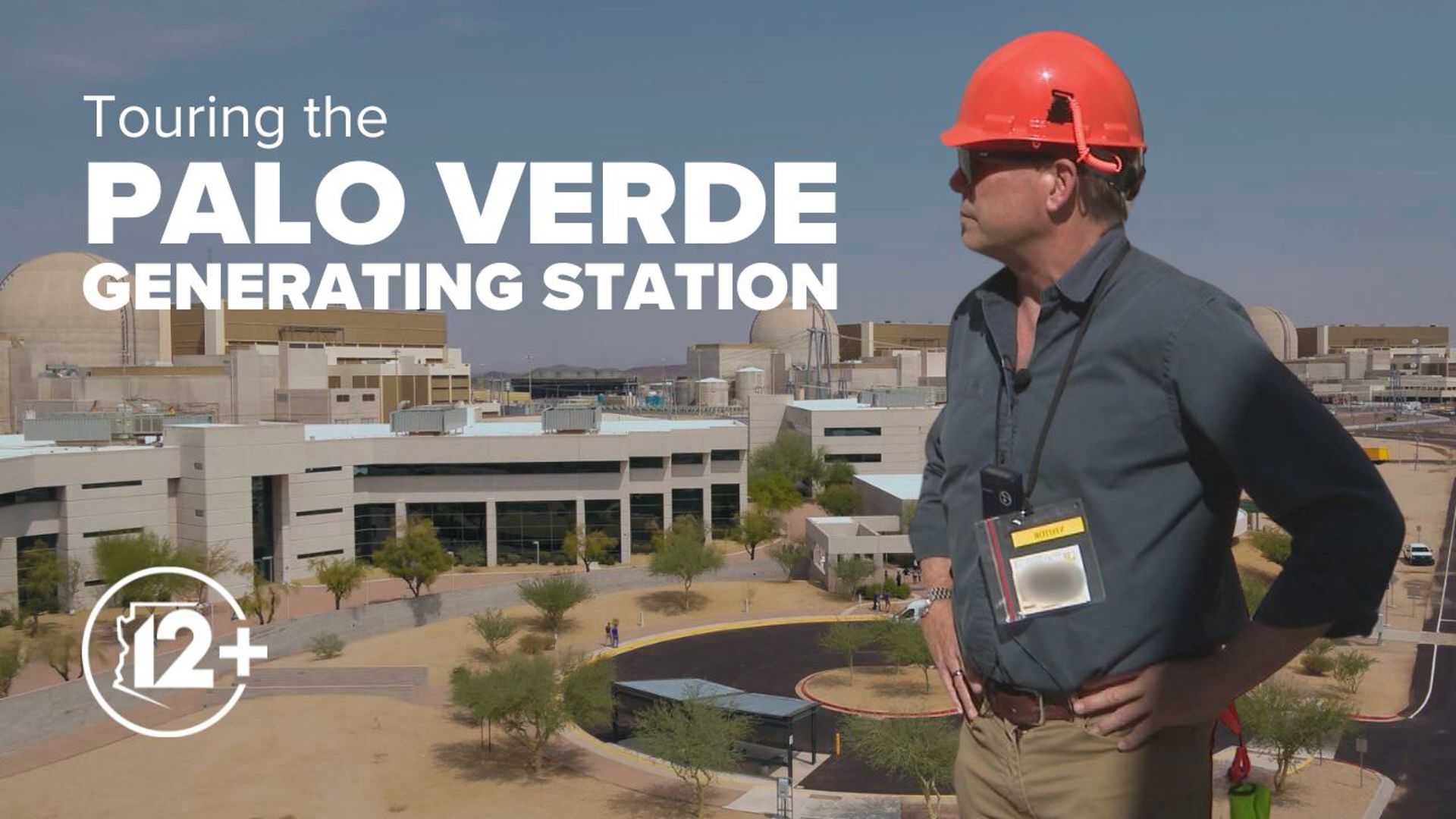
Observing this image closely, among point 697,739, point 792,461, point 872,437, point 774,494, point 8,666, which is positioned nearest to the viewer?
point 697,739

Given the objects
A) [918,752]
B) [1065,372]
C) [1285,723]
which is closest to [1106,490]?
[1065,372]

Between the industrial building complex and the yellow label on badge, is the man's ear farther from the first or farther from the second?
the industrial building complex

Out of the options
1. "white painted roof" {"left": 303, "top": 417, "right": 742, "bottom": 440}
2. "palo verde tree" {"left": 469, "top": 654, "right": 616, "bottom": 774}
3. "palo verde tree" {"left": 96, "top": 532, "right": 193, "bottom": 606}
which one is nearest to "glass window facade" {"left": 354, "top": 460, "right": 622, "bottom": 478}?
"white painted roof" {"left": 303, "top": 417, "right": 742, "bottom": 440}

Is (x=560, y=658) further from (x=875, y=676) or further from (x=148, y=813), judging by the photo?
(x=148, y=813)

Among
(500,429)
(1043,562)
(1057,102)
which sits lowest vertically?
(500,429)

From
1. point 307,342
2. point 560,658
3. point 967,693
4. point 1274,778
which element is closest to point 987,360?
point 967,693

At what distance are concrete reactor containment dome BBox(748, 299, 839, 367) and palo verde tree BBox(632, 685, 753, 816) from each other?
3368 inches

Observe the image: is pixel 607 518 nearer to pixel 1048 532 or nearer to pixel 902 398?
pixel 902 398

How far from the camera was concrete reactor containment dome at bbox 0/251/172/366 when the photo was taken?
237ft

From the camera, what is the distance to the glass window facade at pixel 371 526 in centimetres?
4797

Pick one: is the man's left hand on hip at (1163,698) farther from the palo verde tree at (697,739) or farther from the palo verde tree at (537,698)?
the palo verde tree at (537,698)

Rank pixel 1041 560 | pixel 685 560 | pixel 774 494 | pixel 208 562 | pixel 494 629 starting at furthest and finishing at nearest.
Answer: pixel 774 494
pixel 685 560
pixel 208 562
pixel 494 629
pixel 1041 560

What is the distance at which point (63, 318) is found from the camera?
72812 millimetres

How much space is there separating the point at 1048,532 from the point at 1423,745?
27.2 m
